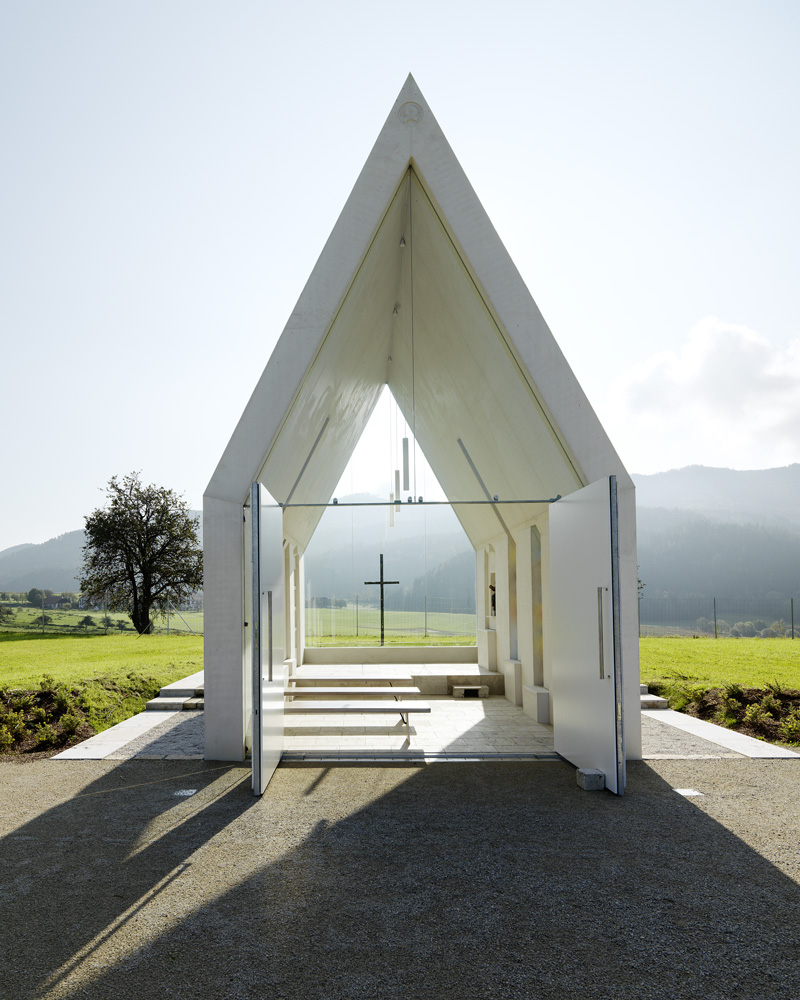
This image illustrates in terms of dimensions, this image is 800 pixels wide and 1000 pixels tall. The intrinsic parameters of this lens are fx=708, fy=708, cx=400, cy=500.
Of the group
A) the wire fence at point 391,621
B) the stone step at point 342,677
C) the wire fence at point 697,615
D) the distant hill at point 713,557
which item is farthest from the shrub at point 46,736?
the distant hill at point 713,557

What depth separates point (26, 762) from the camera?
24.9ft

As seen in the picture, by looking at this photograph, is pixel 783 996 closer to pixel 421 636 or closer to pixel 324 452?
pixel 324 452

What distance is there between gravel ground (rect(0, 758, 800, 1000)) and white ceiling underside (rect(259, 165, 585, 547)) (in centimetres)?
337

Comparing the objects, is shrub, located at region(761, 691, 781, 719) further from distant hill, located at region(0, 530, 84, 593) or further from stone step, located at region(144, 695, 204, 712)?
distant hill, located at region(0, 530, 84, 593)

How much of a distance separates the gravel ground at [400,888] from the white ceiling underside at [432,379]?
3366 millimetres

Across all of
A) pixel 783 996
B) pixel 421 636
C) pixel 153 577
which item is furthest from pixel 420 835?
pixel 153 577

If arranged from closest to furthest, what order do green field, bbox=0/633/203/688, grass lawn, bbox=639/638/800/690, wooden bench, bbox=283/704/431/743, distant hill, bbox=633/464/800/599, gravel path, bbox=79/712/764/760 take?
gravel path, bbox=79/712/764/760
wooden bench, bbox=283/704/431/743
grass lawn, bbox=639/638/800/690
green field, bbox=0/633/203/688
distant hill, bbox=633/464/800/599

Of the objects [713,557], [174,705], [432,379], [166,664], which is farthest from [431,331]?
[713,557]

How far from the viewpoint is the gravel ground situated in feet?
10.6

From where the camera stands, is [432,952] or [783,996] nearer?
[783,996]

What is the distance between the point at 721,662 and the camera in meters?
14.4

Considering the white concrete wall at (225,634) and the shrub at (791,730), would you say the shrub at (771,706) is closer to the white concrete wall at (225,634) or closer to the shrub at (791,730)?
the shrub at (791,730)

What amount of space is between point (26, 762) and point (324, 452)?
6044mm

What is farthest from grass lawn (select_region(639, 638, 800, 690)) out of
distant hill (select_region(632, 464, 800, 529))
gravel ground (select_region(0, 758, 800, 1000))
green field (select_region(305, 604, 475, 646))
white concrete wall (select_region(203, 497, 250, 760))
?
distant hill (select_region(632, 464, 800, 529))
